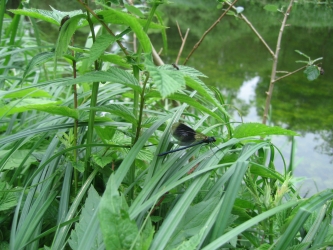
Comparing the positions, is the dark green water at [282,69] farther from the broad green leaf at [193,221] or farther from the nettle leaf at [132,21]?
the broad green leaf at [193,221]

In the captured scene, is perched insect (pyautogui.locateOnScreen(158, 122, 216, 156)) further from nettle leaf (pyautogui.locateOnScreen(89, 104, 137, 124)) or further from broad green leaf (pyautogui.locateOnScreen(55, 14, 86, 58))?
broad green leaf (pyautogui.locateOnScreen(55, 14, 86, 58))

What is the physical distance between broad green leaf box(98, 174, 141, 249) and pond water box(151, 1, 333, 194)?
35.3 inches

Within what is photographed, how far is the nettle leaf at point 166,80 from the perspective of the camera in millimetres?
476

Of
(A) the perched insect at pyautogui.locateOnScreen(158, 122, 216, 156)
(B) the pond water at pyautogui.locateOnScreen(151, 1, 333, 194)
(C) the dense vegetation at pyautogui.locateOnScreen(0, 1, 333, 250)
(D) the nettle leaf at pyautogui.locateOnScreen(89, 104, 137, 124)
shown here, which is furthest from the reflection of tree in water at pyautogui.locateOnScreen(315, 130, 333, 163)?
(D) the nettle leaf at pyautogui.locateOnScreen(89, 104, 137, 124)

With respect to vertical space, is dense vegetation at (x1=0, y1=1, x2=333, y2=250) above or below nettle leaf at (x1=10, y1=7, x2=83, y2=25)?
below

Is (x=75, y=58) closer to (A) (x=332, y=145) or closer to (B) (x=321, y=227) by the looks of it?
(B) (x=321, y=227)

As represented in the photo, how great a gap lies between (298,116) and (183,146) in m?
3.15

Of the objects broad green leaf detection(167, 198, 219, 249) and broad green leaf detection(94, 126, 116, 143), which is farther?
broad green leaf detection(94, 126, 116, 143)

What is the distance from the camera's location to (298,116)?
3557 mm

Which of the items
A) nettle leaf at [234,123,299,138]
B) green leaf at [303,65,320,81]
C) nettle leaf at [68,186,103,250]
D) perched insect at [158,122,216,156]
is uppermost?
green leaf at [303,65,320,81]

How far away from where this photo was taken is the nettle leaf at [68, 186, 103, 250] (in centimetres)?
53

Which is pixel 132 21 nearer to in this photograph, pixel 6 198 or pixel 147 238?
pixel 147 238

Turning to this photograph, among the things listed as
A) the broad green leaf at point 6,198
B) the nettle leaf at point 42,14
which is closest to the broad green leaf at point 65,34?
the nettle leaf at point 42,14

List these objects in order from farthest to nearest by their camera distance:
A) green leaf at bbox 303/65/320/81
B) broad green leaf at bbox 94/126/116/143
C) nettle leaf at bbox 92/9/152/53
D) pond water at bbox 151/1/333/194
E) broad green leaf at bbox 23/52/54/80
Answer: pond water at bbox 151/1/333/194 → green leaf at bbox 303/65/320/81 → broad green leaf at bbox 94/126/116/143 → broad green leaf at bbox 23/52/54/80 → nettle leaf at bbox 92/9/152/53
